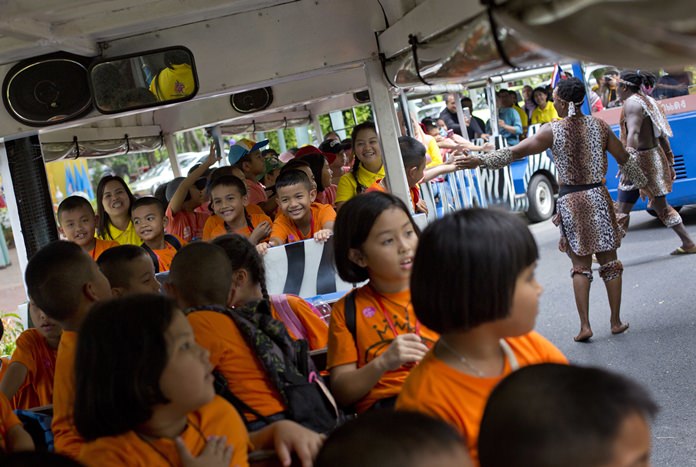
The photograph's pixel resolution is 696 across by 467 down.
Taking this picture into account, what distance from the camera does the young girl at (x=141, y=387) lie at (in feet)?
7.75

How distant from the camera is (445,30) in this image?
13.4 feet

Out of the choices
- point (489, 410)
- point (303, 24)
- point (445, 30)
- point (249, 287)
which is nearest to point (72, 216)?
point (303, 24)

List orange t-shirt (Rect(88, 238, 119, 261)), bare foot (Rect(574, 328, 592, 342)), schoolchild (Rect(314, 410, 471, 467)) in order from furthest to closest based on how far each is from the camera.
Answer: bare foot (Rect(574, 328, 592, 342)) < orange t-shirt (Rect(88, 238, 119, 261)) < schoolchild (Rect(314, 410, 471, 467))

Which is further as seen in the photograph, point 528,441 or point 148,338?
point 148,338

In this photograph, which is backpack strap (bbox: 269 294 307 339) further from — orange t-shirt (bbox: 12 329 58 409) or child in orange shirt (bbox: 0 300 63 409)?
orange t-shirt (bbox: 12 329 58 409)

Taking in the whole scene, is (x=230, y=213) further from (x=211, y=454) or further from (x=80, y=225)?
(x=211, y=454)

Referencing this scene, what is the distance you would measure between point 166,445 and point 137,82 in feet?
12.0

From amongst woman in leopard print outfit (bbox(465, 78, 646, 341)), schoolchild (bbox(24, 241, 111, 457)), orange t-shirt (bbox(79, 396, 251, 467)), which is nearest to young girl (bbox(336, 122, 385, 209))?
woman in leopard print outfit (bbox(465, 78, 646, 341))

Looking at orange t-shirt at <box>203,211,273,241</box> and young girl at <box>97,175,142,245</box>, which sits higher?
young girl at <box>97,175,142,245</box>

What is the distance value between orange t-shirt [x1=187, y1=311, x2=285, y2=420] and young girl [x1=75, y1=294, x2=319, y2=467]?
1.74 feet

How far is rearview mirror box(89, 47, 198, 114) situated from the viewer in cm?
566

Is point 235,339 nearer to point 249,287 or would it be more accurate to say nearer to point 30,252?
point 249,287

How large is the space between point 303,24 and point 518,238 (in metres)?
3.76

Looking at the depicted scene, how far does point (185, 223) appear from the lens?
Result: 27.4ft
